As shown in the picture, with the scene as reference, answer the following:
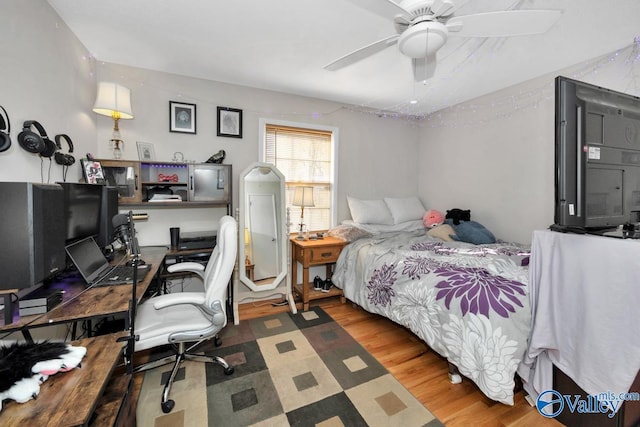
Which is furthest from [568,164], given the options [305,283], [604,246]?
[305,283]

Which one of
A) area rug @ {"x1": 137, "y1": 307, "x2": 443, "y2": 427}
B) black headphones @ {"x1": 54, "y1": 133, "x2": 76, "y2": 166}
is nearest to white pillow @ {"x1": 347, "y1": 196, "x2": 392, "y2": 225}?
area rug @ {"x1": 137, "y1": 307, "x2": 443, "y2": 427}

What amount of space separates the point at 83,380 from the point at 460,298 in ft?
6.16

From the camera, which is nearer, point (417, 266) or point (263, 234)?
point (417, 266)

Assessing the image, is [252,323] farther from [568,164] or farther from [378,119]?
[378,119]

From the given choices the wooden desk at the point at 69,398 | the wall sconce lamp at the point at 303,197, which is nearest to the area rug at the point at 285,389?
the wooden desk at the point at 69,398

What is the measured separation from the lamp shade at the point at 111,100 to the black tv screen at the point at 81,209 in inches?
26.1

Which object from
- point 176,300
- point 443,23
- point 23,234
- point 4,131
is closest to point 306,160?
point 443,23

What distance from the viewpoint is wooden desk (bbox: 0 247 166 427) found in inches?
29.3

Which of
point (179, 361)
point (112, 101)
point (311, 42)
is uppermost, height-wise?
point (311, 42)

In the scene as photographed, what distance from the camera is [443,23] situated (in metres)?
1.46

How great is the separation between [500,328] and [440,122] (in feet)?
10.4

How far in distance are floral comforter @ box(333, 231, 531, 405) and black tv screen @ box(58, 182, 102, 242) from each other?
230 centimetres

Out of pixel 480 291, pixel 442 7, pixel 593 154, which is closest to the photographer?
pixel 593 154

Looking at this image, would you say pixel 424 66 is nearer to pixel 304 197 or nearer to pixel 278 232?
pixel 304 197
